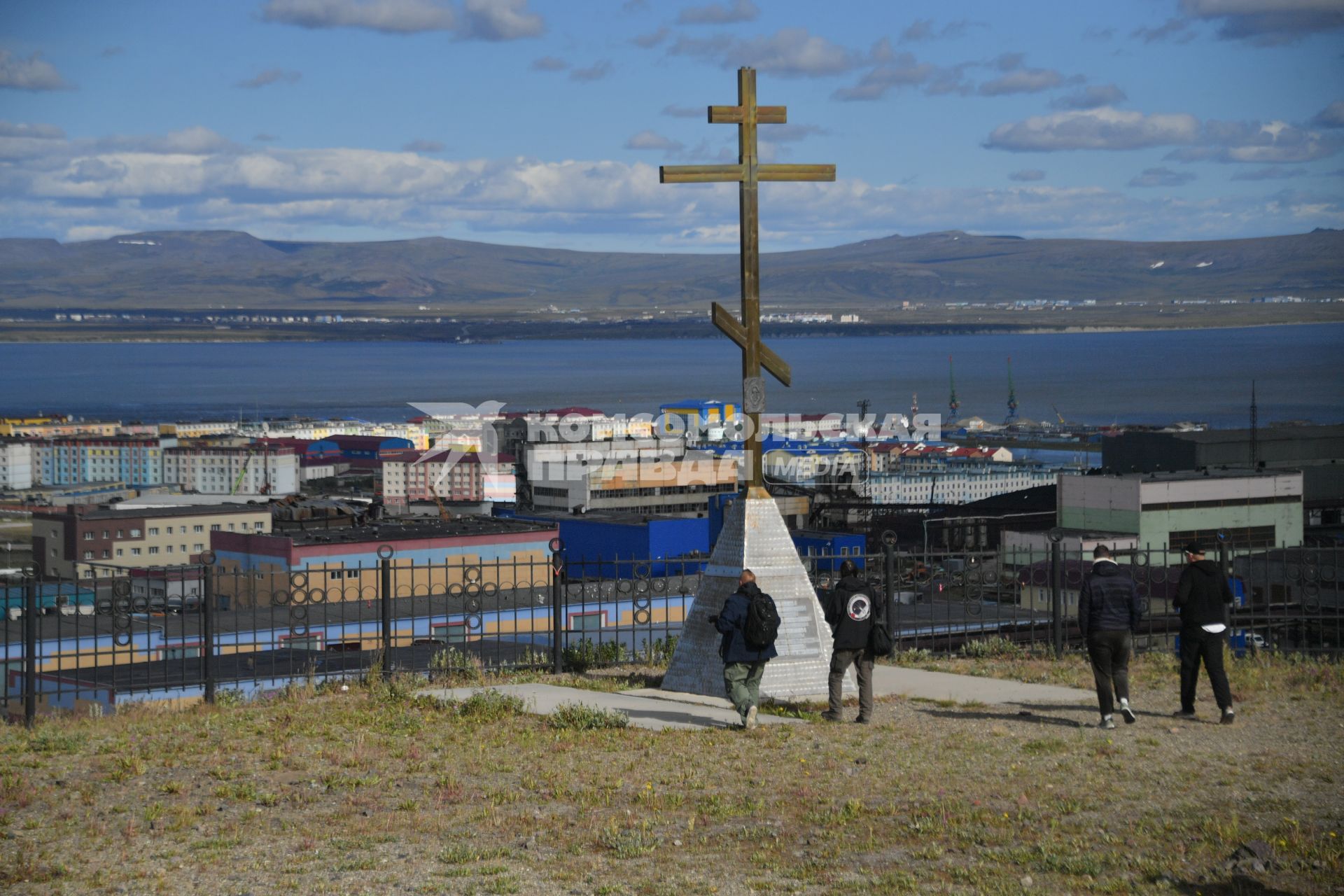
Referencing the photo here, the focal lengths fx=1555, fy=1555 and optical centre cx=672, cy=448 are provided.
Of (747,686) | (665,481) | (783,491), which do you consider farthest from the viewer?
(665,481)

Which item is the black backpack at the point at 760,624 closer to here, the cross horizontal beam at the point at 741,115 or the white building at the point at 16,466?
the cross horizontal beam at the point at 741,115

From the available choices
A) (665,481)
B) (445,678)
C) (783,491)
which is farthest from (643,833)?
(665,481)

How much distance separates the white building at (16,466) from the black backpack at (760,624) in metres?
109

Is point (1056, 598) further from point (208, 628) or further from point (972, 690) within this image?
point (208, 628)

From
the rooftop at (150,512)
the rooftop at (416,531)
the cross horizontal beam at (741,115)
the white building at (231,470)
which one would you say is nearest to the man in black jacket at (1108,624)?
the cross horizontal beam at (741,115)

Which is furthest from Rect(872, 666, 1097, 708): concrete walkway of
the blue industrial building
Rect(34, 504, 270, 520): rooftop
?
Rect(34, 504, 270, 520): rooftop

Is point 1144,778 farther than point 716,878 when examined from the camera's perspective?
Yes

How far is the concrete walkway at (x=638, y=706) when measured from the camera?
1020cm

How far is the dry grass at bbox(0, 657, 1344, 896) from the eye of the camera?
680 cm

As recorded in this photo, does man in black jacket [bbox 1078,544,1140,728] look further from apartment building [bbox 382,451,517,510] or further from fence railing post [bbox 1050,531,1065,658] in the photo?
apartment building [bbox 382,451,517,510]

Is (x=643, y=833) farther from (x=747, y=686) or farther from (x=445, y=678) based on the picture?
(x=445, y=678)

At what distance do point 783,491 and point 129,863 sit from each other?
54.8 m

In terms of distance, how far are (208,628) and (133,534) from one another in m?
51.9

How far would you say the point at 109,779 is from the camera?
8.77m
